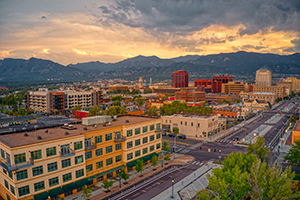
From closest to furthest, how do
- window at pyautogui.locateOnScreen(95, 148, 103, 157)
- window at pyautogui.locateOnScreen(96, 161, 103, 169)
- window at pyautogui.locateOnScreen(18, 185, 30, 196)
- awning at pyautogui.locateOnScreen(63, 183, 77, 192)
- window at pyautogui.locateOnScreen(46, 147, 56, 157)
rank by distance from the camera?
window at pyautogui.locateOnScreen(18, 185, 30, 196)
window at pyautogui.locateOnScreen(46, 147, 56, 157)
awning at pyautogui.locateOnScreen(63, 183, 77, 192)
window at pyautogui.locateOnScreen(95, 148, 103, 157)
window at pyautogui.locateOnScreen(96, 161, 103, 169)

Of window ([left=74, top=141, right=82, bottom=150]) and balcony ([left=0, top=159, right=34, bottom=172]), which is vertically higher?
window ([left=74, top=141, right=82, bottom=150])

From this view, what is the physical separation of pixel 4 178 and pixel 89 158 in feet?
52.3

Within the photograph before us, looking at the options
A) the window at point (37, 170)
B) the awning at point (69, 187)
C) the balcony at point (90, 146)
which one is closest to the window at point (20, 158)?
the window at point (37, 170)

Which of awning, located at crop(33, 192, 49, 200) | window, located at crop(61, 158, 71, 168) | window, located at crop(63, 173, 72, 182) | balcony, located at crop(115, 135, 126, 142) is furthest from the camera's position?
balcony, located at crop(115, 135, 126, 142)

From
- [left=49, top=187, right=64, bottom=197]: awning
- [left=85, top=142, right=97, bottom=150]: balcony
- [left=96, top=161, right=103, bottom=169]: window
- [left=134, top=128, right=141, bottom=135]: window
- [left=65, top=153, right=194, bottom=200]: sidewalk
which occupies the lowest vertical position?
[left=65, top=153, right=194, bottom=200]: sidewalk

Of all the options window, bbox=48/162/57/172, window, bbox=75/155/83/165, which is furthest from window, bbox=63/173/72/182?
window, bbox=48/162/57/172

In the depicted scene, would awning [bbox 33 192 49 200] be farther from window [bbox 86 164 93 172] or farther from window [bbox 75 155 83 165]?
window [bbox 86 164 93 172]

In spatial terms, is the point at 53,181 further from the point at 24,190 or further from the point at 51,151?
the point at 51,151

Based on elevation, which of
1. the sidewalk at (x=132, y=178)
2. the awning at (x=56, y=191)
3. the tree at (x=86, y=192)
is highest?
the awning at (x=56, y=191)

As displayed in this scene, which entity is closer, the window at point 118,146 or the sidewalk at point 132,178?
the sidewalk at point 132,178

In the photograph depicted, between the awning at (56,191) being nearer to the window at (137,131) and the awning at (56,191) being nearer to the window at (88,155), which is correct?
the window at (88,155)

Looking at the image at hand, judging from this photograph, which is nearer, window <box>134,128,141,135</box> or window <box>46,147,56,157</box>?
window <box>46,147,56,157</box>

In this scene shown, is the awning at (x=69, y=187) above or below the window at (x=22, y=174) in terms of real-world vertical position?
below

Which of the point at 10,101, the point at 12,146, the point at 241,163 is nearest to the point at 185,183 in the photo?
the point at 241,163
